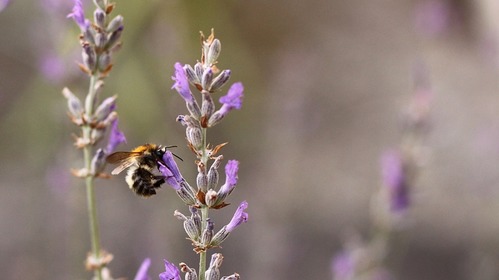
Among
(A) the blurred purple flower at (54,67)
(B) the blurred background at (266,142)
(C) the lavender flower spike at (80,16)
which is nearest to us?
(C) the lavender flower spike at (80,16)

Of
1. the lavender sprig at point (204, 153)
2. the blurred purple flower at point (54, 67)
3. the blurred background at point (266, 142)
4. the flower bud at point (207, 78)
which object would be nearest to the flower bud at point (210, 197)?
the lavender sprig at point (204, 153)

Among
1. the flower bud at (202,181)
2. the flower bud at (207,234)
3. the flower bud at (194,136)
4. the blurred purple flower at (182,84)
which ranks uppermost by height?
the blurred purple flower at (182,84)

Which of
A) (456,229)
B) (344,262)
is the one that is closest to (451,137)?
(456,229)

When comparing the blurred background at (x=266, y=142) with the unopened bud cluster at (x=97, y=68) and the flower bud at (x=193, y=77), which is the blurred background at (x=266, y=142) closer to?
the unopened bud cluster at (x=97, y=68)

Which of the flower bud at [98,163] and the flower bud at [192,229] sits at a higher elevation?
the flower bud at [98,163]

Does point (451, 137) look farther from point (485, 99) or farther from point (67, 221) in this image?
point (67, 221)

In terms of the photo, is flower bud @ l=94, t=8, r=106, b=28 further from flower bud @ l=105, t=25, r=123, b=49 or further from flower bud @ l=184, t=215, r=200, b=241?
flower bud @ l=184, t=215, r=200, b=241

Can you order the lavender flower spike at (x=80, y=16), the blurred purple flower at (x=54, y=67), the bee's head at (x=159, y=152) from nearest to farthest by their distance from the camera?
the lavender flower spike at (x=80, y=16), the bee's head at (x=159, y=152), the blurred purple flower at (x=54, y=67)

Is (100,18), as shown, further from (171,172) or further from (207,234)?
(207,234)
